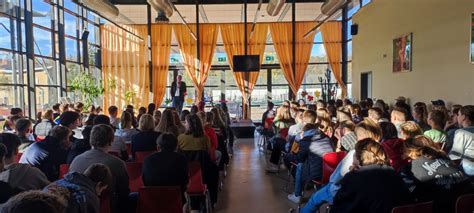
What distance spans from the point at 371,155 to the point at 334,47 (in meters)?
12.4

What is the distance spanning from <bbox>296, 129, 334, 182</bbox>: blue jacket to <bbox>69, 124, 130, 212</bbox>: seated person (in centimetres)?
225

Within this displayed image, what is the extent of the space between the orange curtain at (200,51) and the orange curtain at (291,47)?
243 centimetres

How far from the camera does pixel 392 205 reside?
2.56m

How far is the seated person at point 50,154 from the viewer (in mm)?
3826

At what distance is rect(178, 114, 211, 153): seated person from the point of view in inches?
185

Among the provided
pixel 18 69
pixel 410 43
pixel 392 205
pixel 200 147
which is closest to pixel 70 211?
pixel 392 205

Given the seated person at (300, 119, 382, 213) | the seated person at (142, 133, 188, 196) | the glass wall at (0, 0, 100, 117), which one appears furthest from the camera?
the glass wall at (0, 0, 100, 117)

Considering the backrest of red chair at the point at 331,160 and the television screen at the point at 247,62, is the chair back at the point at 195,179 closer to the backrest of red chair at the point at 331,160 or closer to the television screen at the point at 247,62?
the backrest of red chair at the point at 331,160

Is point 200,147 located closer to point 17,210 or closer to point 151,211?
point 151,211

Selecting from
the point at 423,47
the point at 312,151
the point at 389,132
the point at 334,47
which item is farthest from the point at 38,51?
the point at 334,47

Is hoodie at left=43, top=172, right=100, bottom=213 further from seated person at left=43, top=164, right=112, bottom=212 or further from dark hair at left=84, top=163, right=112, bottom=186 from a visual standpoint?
dark hair at left=84, top=163, right=112, bottom=186

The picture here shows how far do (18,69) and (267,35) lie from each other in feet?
29.0

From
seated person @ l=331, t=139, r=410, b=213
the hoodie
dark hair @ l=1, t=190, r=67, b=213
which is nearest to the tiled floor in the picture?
seated person @ l=331, t=139, r=410, b=213

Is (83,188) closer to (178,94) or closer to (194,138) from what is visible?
(194,138)
